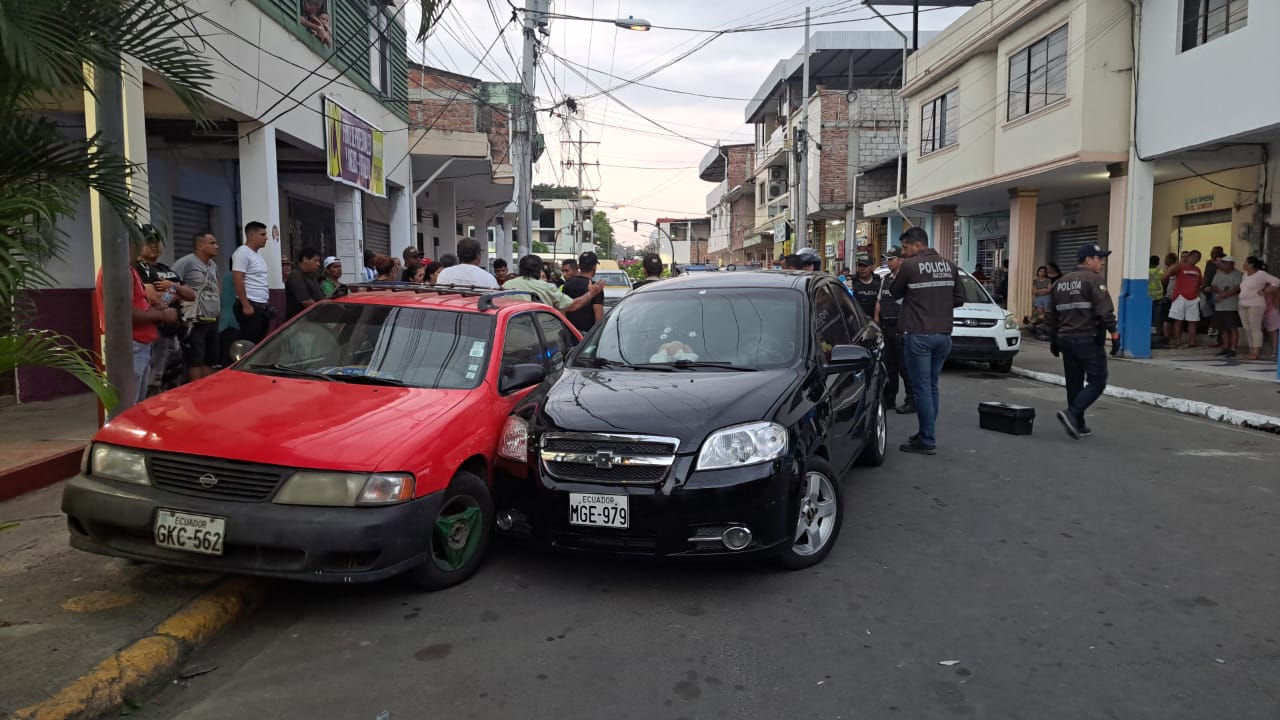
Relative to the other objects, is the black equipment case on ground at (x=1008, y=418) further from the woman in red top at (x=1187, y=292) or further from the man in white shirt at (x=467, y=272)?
the woman in red top at (x=1187, y=292)

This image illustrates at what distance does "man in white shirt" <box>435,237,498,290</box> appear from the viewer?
8.66m

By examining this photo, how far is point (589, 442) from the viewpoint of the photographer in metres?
4.12

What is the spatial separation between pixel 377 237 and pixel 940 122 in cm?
1473

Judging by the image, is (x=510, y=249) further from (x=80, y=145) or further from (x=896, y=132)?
(x=80, y=145)

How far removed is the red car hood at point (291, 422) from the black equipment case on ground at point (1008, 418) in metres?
5.70

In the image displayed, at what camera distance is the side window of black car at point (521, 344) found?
5.21 metres

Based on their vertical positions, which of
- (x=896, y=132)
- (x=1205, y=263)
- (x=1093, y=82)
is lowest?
(x=1205, y=263)

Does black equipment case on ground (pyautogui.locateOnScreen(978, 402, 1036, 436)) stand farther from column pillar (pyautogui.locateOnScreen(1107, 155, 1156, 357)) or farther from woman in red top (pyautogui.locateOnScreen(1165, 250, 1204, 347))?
woman in red top (pyautogui.locateOnScreen(1165, 250, 1204, 347))

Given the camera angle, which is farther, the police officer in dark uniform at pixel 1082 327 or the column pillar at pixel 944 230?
the column pillar at pixel 944 230

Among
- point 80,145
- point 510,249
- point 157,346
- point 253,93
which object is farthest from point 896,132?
point 80,145

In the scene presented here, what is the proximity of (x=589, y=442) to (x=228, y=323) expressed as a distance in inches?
218

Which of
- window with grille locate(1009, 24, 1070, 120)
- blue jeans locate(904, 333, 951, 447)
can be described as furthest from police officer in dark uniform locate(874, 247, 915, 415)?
window with grille locate(1009, 24, 1070, 120)

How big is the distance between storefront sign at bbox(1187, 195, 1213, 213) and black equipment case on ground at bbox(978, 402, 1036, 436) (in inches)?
424

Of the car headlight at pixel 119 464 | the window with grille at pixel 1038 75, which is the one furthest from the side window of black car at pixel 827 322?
the window with grille at pixel 1038 75
